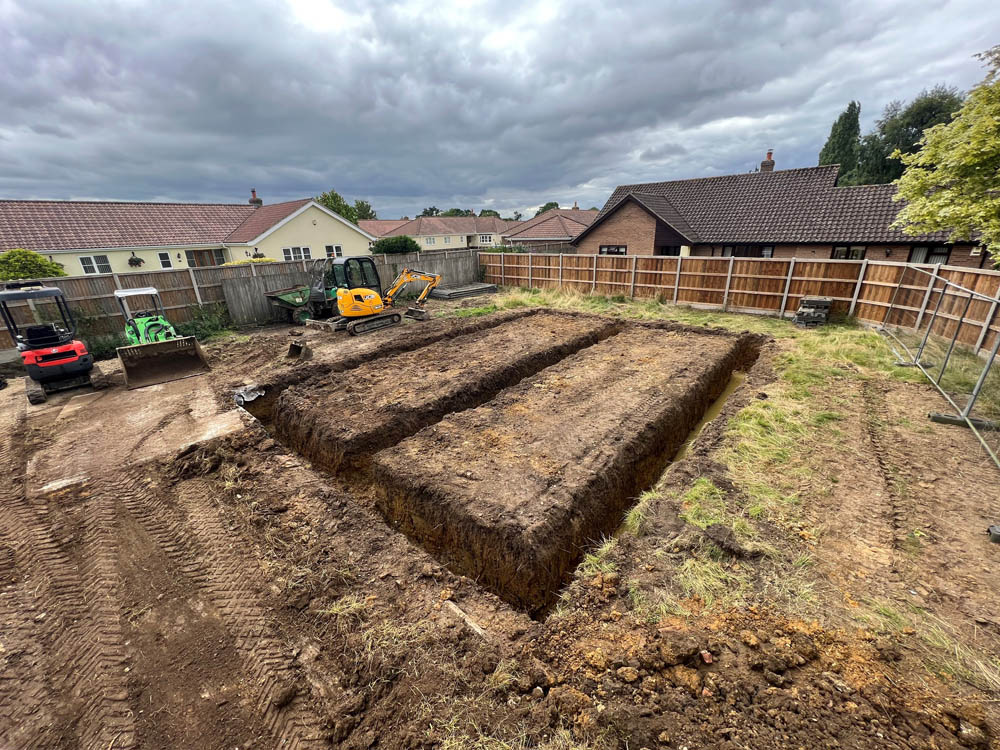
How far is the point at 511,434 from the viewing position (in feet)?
19.5

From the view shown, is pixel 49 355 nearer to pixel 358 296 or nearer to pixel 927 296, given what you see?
pixel 358 296

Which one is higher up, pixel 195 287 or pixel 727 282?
pixel 195 287

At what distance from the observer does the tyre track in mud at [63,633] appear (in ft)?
8.82

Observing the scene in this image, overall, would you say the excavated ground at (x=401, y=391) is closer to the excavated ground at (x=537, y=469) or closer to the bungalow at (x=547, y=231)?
the excavated ground at (x=537, y=469)

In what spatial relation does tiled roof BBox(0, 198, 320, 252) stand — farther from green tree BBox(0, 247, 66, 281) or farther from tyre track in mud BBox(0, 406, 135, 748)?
tyre track in mud BBox(0, 406, 135, 748)

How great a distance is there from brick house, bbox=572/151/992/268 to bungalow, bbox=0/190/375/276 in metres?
17.2

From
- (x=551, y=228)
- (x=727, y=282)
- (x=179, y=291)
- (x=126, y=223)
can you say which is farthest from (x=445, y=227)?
(x=727, y=282)

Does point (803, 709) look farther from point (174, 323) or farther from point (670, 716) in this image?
point (174, 323)

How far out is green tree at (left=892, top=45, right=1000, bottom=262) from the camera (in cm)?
670

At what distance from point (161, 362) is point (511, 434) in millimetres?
8579

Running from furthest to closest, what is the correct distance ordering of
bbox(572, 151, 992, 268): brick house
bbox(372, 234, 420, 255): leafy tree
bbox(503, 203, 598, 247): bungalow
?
bbox(503, 203, 598, 247): bungalow
bbox(372, 234, 420, 255): leafy tree
bbox(572, 151, 992, 268): brick house

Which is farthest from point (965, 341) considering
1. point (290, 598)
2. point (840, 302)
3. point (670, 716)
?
point (290, 598)

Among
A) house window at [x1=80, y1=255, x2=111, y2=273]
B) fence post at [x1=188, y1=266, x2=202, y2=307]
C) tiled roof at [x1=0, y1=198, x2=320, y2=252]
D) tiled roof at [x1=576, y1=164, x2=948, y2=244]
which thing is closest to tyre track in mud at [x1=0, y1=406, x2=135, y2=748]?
fence post at [x1=188, y1=266, x2=202, y2=307]

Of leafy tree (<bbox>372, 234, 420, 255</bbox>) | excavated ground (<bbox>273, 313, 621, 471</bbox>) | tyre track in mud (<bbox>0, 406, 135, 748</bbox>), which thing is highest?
leafy tree (<bbox>372, 234, 420, 255</bbox>)
